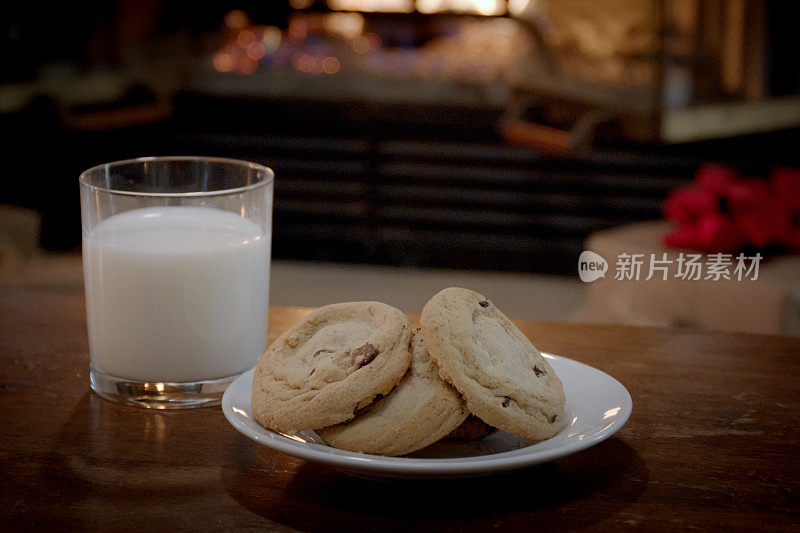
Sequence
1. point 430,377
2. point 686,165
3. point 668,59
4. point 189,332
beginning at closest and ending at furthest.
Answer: point 430,377 < point 189,332 < point 668,59 < point 686,165

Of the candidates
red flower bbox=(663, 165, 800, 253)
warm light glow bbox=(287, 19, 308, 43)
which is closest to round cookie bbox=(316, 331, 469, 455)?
red flower bbox=(663, 165, 800, 253)

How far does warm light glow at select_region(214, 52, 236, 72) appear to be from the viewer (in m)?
3.59

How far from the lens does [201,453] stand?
656 mm

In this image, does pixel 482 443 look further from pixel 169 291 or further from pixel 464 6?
pixel 464 6

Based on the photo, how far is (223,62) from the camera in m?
3.62

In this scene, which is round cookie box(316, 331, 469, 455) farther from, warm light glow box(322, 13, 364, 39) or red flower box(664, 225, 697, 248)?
warm light glow box(322, 13, 364, 39)

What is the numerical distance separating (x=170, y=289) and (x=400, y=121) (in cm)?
280

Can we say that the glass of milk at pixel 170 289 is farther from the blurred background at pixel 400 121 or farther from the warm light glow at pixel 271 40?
the warm light glow at pixel 271 40

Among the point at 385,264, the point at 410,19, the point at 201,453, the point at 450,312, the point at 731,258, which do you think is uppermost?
the point at 410,19

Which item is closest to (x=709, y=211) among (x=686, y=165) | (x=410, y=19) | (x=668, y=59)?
(x=668, y=59)

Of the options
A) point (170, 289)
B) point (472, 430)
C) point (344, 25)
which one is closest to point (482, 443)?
point (472, 430)

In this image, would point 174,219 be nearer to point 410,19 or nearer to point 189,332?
point 189,332

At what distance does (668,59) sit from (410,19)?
90 cm

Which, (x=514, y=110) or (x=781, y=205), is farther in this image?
(x=514, y=110)
